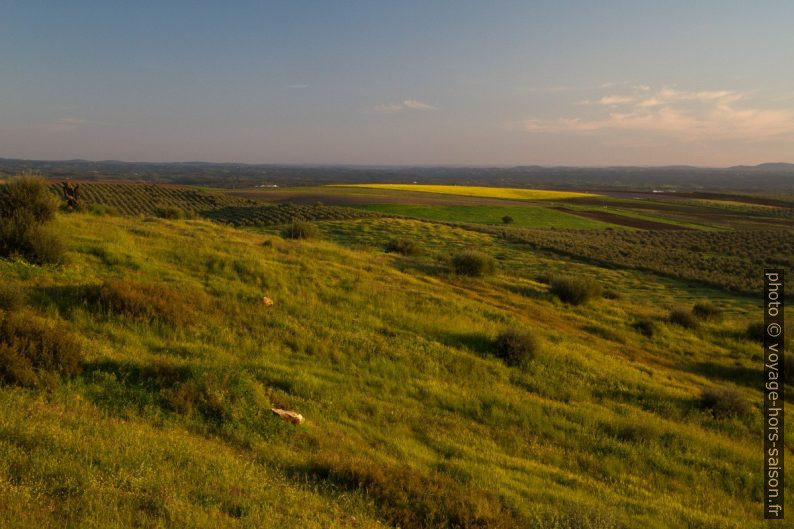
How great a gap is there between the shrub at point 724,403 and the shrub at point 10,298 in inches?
659

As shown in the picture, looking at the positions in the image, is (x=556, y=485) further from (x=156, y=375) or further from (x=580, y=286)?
(x=580, y=286)

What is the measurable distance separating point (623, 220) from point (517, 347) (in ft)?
233

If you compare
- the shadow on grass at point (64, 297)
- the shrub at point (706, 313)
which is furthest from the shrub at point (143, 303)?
the shrub at point (706, 313)

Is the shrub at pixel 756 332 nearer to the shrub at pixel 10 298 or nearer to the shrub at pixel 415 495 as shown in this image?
the shrub at pixel 415 495

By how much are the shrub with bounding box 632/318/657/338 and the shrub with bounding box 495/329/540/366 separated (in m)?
8.61

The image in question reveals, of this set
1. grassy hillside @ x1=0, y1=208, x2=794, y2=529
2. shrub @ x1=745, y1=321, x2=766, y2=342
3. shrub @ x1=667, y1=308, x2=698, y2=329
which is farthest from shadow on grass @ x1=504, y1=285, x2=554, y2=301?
shrub @ x1=745, y1=321, x2=766, y2=342

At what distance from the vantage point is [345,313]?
1395cm

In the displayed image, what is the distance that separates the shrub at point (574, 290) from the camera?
70.7ft

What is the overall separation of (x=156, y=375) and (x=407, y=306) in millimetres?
9197

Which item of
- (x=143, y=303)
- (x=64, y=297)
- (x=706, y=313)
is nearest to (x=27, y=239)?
(x=64, y=297)

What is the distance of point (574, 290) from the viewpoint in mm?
21594

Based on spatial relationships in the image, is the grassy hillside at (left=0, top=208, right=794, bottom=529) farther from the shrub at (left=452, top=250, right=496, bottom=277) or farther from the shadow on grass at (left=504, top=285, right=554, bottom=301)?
the shrub at (left=452, top=250, right=496, bottom=277)

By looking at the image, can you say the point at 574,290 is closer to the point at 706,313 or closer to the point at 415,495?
the point at 706,313

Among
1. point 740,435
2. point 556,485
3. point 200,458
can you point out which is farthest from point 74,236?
point 740,435
